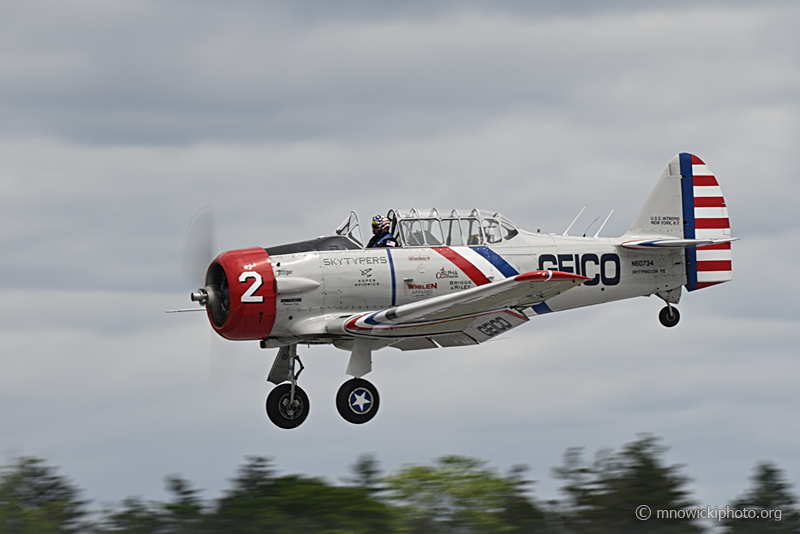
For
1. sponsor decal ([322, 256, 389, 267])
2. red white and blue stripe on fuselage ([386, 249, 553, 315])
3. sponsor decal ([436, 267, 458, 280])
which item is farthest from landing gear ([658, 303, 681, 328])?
sponsor decal ([322, 256, 389, 267])

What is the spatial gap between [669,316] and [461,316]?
527 cm

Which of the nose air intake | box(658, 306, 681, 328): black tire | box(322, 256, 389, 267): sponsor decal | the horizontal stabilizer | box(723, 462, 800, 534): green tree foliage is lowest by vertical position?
box(723, 462, 800, 534): green tree foliage

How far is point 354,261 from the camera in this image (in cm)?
1816

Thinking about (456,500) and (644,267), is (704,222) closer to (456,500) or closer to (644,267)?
(644,267)

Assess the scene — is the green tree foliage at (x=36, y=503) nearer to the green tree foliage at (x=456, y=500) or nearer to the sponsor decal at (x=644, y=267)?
the green tree foliage at (x=456, y=500)

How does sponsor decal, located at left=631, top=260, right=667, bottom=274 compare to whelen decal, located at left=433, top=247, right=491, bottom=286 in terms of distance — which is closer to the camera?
whelen decal, located at left=433, top=247, right=491, bottom=286

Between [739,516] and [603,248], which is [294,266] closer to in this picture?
[603,248]

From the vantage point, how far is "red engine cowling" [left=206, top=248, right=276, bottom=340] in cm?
1745

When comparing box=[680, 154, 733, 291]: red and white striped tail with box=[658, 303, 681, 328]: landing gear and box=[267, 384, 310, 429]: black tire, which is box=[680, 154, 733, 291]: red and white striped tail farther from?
box=[267, 384, 310, 429]: black tire

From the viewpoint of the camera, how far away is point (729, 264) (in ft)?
68.5

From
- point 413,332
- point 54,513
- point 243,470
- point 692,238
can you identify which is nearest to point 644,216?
point 692,238

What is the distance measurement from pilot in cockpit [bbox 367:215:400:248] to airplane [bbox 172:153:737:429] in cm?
14

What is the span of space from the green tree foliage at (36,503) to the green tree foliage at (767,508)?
9.17 metres

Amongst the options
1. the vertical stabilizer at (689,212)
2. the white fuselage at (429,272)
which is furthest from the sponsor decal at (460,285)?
the vertical stabilizer at (689,212)
